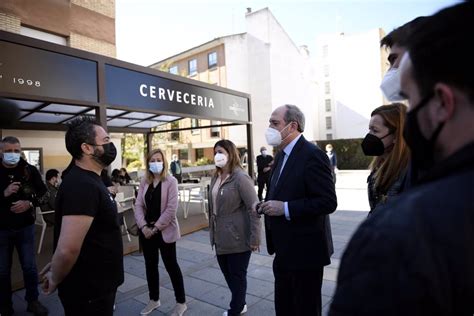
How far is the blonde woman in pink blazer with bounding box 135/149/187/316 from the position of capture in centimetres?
367

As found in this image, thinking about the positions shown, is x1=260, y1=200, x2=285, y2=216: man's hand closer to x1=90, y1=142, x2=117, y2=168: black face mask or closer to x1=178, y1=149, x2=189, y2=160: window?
x1=90, y1=142, x2=117, y2=168: black face mask

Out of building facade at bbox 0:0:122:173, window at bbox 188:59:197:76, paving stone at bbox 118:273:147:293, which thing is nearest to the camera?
paving stone at bbox 118:273:147:293

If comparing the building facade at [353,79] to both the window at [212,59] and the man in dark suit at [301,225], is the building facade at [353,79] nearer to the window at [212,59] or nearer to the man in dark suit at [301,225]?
the window at [212,59]

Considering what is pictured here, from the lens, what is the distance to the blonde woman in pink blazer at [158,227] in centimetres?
367

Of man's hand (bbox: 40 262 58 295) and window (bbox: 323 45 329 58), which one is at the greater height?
window (bbox: 323 45 329 58)

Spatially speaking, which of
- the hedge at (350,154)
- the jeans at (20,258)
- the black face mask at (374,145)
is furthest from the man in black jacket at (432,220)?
the hedge at (350,154)

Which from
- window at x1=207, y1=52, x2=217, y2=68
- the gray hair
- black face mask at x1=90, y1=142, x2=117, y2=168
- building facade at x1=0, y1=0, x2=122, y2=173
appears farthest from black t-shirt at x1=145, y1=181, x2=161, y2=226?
window at x1=207, y1=52, x2=217, y2=68

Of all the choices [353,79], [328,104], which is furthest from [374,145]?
[328,104]

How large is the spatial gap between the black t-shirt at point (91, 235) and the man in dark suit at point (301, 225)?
1198 mm

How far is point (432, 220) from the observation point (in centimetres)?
70

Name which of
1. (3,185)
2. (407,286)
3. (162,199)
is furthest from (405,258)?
(3,185)

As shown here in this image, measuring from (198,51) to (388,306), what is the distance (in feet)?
99.1

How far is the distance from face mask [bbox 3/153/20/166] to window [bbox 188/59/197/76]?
2713 centimetres

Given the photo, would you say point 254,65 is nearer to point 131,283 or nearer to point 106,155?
point 131,283
